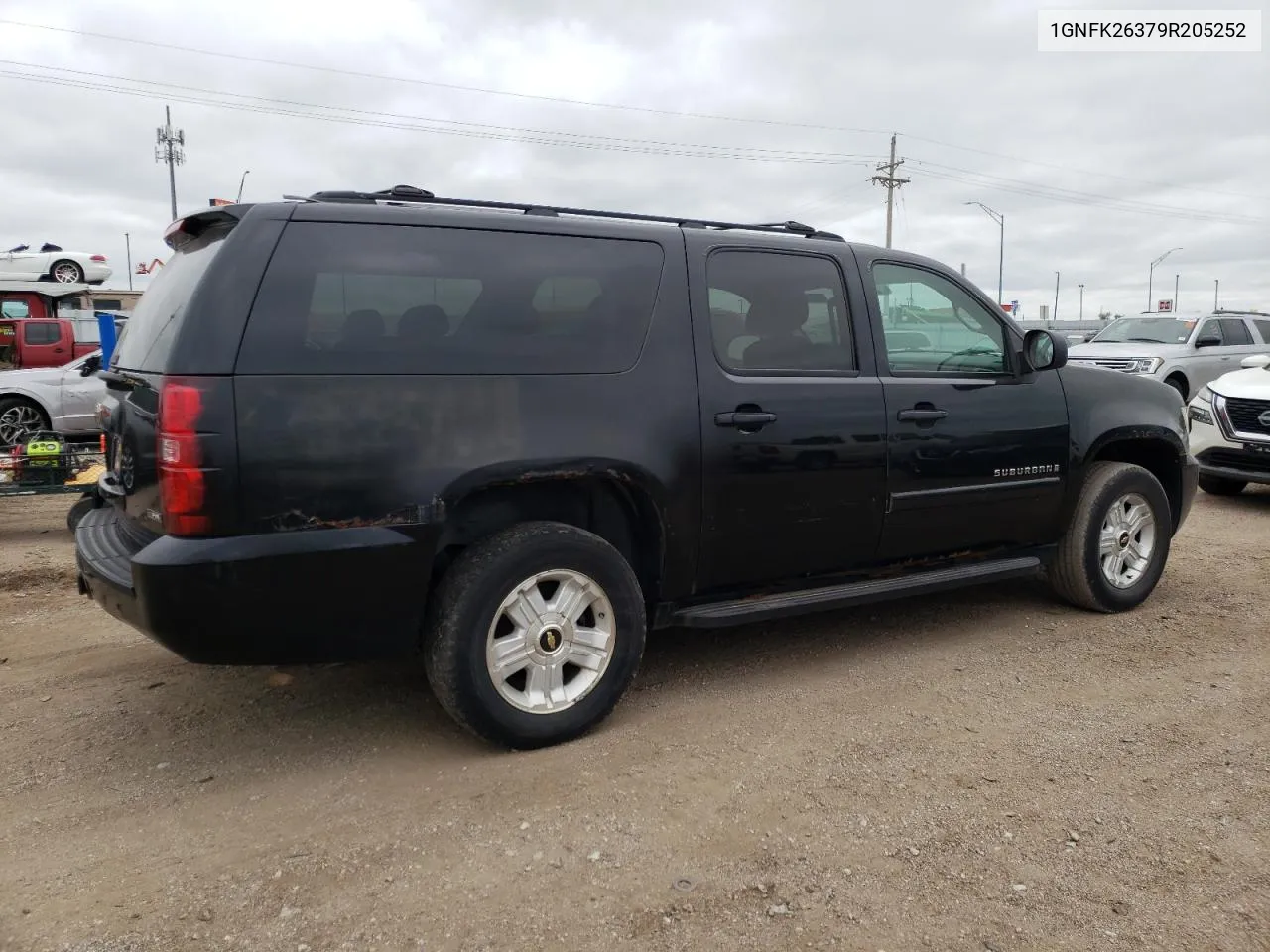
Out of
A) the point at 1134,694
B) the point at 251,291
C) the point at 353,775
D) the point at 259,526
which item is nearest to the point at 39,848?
the point at 353,775

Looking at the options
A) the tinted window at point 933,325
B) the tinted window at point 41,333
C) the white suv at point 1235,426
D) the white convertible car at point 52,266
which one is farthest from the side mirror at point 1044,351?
the white convertible car at point 52,266

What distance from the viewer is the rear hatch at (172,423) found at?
279 cm

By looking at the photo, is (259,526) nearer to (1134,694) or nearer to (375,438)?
(375,438)

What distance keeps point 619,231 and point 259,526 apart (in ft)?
5.64

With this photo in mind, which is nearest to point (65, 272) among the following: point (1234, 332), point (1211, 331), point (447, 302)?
point (447, 302)

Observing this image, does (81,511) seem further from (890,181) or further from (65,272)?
(890,181)

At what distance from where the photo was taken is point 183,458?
9.15 feet

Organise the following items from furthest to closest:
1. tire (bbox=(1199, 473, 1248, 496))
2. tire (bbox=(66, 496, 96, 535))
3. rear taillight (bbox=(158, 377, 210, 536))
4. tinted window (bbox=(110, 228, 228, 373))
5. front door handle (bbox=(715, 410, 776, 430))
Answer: tire (bbox=(1199, 473, 1248, 496)) < tire (bbox=(66, 496, 96, 535)) < front door handle (bbox=(715, 410, 776, 430)) < tinted window (bbox=(110, 228, 228, 373)) < rear taillight (bbox=(158, 377, 210, 536))

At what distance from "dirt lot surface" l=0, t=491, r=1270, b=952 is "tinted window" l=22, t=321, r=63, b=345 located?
42.3 feet

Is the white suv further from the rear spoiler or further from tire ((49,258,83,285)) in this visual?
tire ((49,258,83,285))

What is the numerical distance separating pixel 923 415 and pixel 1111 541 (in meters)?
1.60

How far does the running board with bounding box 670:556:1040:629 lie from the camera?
379cm

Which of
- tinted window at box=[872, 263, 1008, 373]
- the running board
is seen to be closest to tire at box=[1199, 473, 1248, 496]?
the running board

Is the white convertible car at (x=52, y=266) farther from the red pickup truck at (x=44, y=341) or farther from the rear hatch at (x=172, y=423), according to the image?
the rear hatch at (x=172, y=423)
